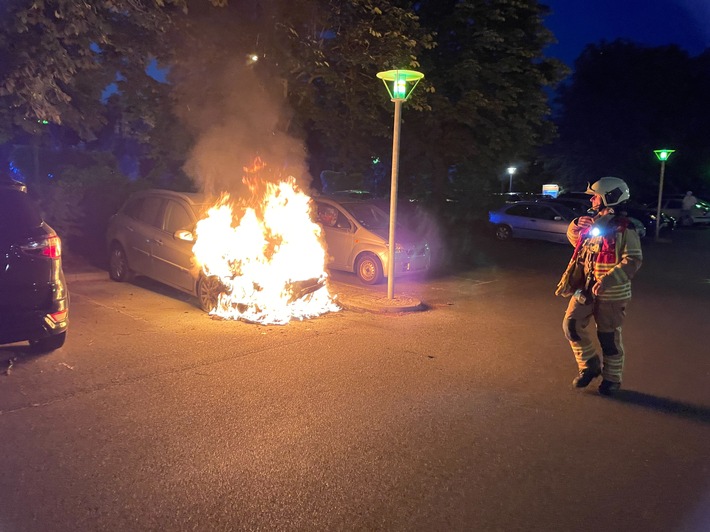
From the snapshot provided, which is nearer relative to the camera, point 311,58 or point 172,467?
point 172,467

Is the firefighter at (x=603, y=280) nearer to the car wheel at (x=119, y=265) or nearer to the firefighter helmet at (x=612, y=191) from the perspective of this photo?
the firefighter helmet at (x=612, y=191)

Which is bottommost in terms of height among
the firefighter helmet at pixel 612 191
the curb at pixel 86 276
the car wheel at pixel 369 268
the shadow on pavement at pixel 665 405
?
the shadow on pavement at pixel 665 405

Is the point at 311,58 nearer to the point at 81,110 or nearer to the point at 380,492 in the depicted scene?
the point at 81,110

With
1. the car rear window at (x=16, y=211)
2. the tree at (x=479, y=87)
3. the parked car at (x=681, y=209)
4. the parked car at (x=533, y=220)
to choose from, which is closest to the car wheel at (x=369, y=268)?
the car rear window at (x=16, y=211)

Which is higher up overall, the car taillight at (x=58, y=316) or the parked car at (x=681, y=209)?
the parked car at (x=681, y=209)

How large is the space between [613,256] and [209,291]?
538 cm

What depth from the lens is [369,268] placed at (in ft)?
37.2

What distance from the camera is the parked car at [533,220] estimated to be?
771 inches

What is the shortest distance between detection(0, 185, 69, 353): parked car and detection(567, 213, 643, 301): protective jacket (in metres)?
5.17

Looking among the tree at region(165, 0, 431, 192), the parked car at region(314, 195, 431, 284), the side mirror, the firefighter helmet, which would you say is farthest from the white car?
the side mirror

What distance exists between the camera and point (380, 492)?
12.2ft

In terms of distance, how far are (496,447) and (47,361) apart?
4.61 metres

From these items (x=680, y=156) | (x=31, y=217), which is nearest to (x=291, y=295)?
(x=31, y=217)

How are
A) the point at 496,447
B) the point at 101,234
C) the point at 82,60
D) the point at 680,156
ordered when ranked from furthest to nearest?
1. the point at 680,156
2. the point at 101,234
3. the point at 82,60
4. the point at 496,447
